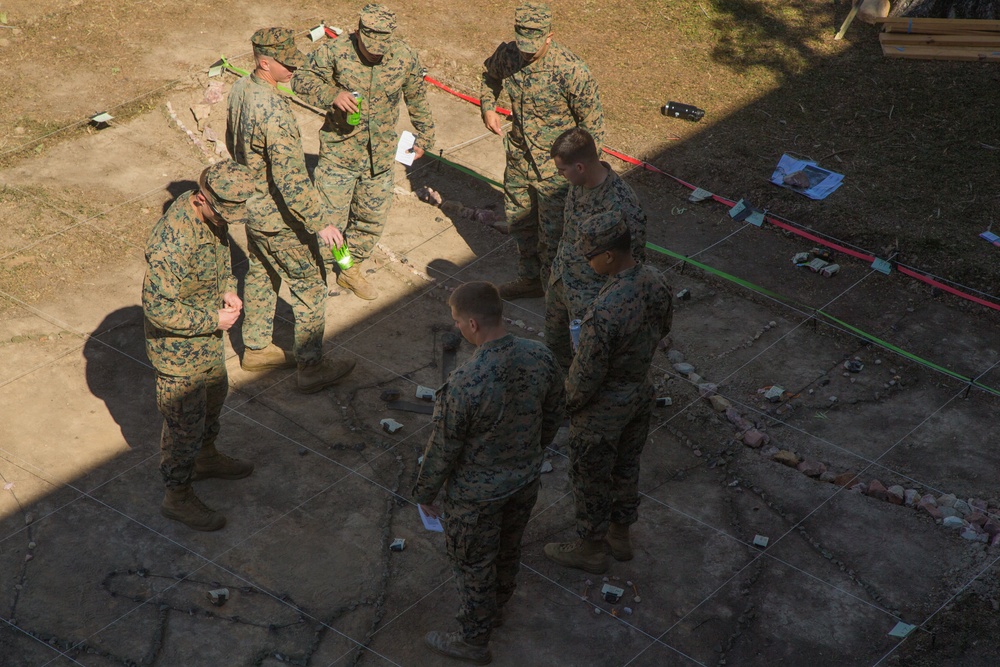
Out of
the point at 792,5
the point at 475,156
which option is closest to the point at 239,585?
the point at 475,156

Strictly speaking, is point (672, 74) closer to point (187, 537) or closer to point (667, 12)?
point (667, 12)

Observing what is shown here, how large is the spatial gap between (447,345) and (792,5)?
804 centimetres

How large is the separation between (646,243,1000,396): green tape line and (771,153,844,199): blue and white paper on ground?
1.57m

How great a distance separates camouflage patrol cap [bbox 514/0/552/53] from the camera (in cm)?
736

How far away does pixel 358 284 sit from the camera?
828cm

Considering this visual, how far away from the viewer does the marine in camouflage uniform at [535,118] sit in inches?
296

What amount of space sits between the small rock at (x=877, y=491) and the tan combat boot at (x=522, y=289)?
2.99 meters

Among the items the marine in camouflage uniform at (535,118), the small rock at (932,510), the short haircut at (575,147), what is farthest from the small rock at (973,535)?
the marine in camouflage uniform at (535,118)

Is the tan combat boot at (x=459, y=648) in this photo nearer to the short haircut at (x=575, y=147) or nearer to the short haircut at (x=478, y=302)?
the short haircut at (x=478, y=302)

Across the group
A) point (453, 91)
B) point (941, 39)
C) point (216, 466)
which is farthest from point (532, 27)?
point (941, 39)

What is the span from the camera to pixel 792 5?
13.1m

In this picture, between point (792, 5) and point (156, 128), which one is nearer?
point (156, 128)

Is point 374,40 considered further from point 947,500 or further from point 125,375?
point 947,500

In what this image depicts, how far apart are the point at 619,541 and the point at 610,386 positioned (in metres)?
1.13
